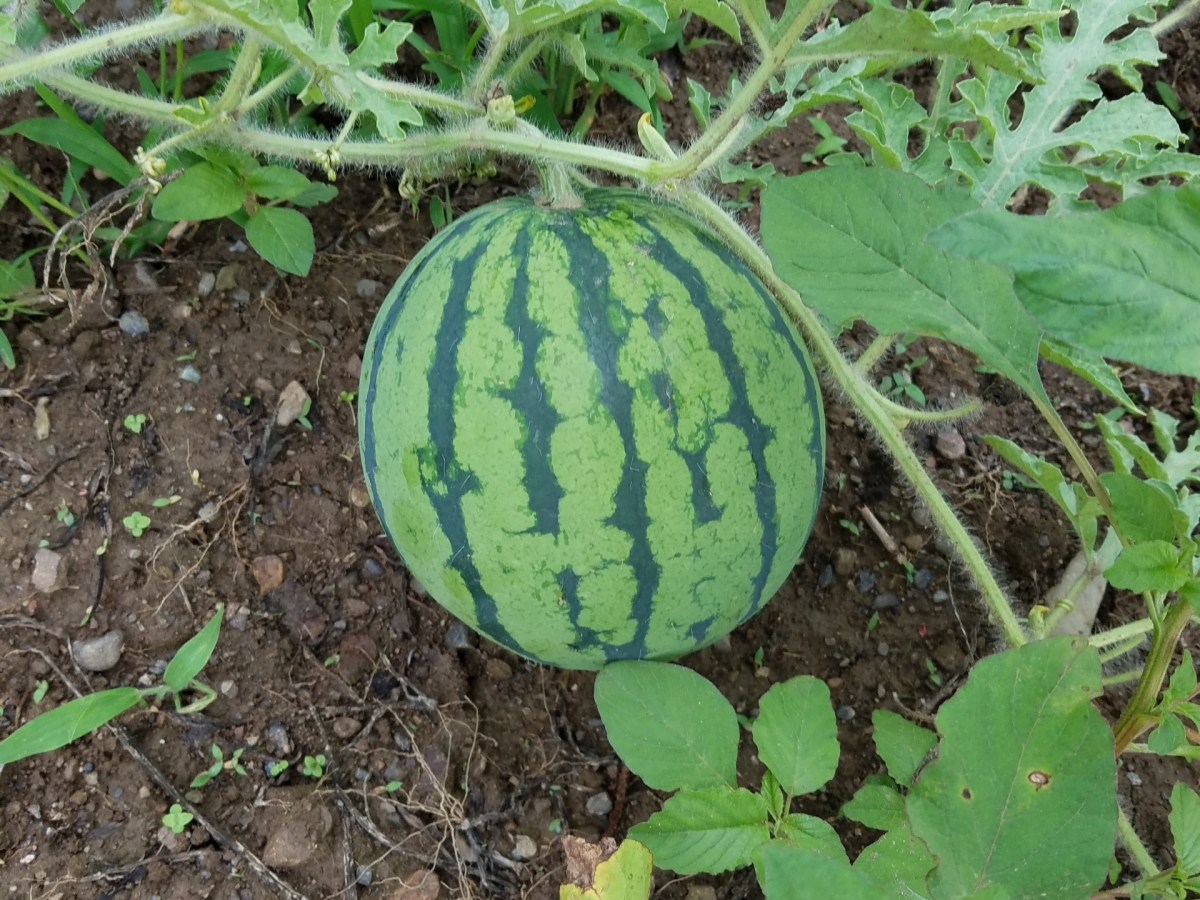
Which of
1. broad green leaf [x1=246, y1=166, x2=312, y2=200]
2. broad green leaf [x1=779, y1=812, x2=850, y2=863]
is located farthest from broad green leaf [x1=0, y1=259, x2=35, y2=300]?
broad green leaf [x1=779, y1=812, x2=850, y2=863]

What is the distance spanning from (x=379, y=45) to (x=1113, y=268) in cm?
96

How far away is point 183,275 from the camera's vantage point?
2070 mm

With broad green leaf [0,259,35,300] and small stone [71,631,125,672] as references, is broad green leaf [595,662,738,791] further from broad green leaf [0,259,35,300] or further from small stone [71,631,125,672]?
broad green leaf [0,259,35,300]

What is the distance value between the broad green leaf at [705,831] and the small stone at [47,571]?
1.29 metres

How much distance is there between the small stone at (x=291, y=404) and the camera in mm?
2014

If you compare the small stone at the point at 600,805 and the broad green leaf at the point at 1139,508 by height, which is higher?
the broad green leaf at the point at 1139,508

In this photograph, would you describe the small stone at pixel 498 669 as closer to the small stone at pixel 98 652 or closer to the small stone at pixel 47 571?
the small stone at pixel 98 652

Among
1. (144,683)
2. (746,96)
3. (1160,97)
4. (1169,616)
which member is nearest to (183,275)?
(144,683)

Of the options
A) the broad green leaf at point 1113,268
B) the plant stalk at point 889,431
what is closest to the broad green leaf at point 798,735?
the plant stalk at point 889,431

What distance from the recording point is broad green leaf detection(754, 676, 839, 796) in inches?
55.6

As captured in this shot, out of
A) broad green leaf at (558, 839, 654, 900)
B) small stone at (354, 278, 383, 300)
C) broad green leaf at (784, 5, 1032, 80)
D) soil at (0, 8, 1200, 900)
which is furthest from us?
small stone at (354, 278, 383, 300)

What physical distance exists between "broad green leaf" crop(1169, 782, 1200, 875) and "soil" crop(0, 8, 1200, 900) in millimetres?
530

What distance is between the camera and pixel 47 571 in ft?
5.99

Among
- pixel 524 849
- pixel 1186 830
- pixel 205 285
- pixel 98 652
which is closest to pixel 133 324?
pixel 205 285
